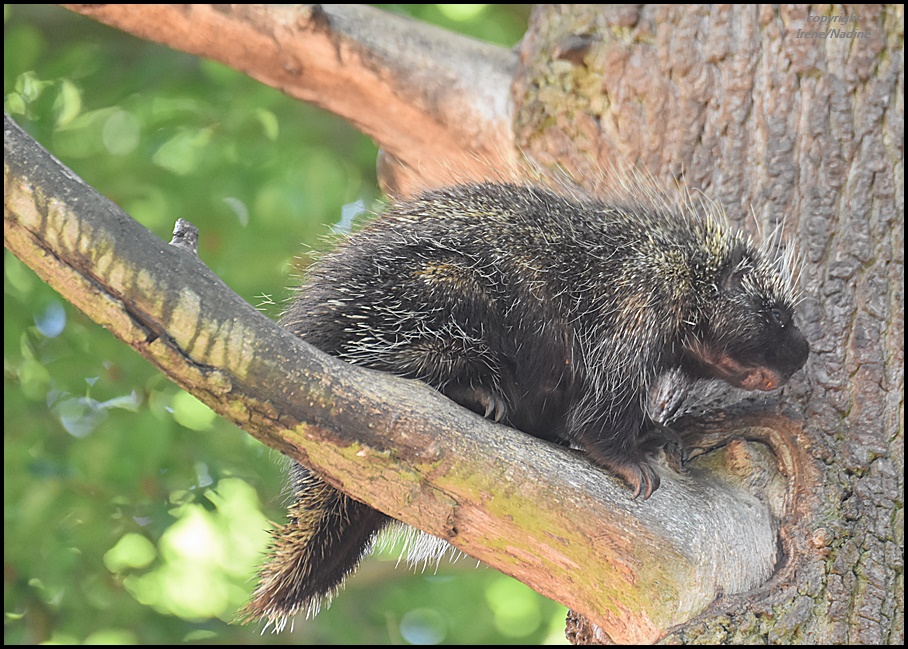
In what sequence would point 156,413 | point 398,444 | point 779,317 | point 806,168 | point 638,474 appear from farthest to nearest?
point 156,413, point 806,168, point 779,317, point 638,474, point 398,444

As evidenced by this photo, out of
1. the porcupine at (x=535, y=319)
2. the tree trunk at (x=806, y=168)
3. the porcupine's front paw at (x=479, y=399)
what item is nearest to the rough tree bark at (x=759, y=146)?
the tree trunk at (x=806, y=168)

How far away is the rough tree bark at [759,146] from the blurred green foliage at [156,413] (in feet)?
1.39

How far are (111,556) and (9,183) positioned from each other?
1850mm

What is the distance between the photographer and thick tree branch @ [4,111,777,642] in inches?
51.2

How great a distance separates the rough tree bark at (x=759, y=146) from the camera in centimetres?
158

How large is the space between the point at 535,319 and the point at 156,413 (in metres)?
1.34

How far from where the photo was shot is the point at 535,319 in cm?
180

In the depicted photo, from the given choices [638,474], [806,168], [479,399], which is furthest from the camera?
[806,168]

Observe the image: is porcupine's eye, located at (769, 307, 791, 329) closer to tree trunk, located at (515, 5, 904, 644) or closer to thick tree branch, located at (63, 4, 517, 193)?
tree trunk, located at (515, 5, 904, 644)

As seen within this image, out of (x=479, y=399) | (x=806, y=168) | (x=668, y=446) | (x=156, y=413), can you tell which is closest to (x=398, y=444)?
(x=479, y=399)

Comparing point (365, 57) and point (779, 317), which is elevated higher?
point (779, 317)

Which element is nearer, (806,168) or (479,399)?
(479,399)

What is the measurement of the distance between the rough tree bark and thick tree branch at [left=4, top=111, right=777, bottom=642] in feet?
0.12

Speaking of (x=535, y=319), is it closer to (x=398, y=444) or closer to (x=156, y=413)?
(x=398, y=444)
